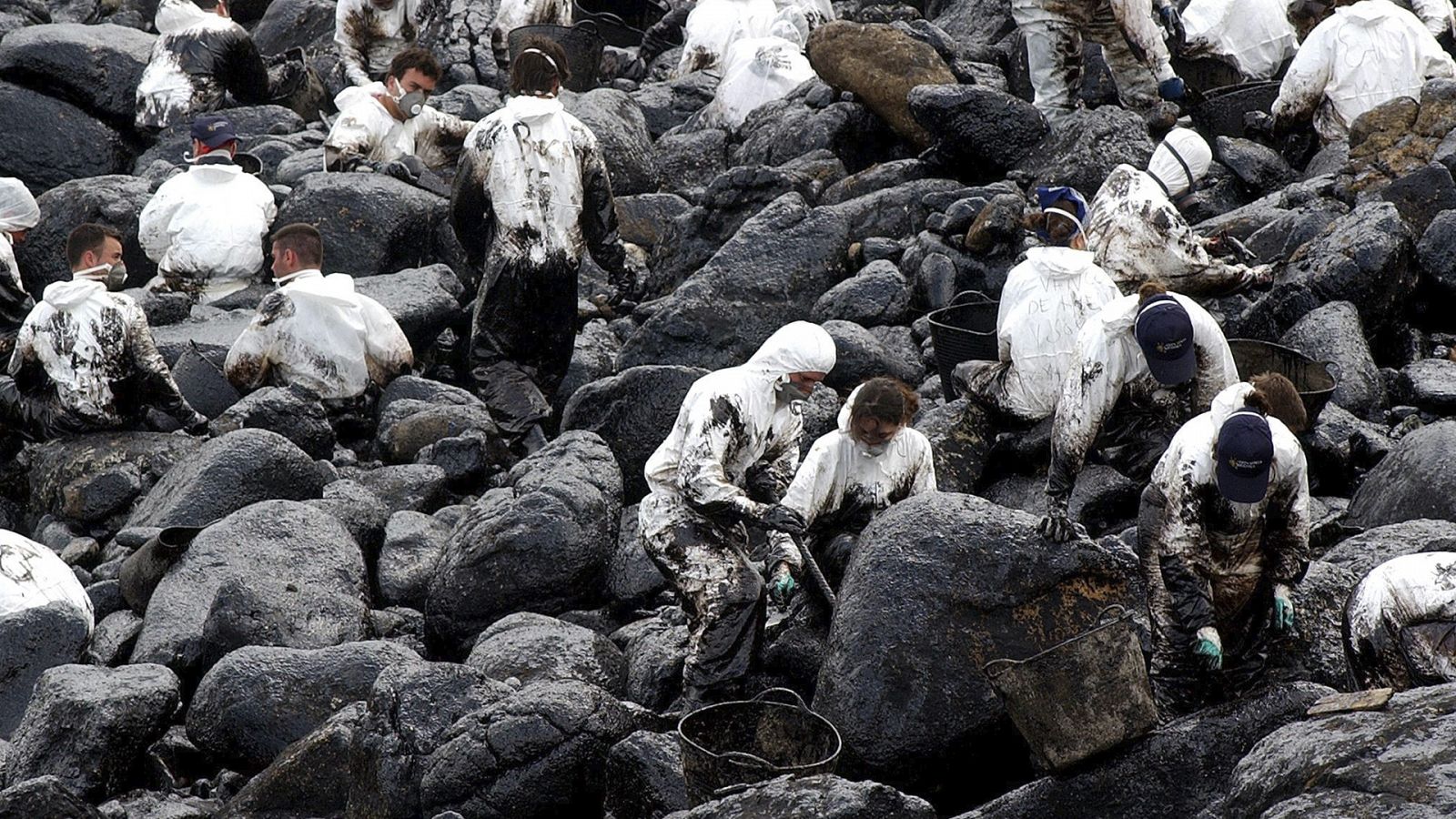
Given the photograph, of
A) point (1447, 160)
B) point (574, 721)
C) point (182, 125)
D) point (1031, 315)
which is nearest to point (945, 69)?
point (1447, 160)

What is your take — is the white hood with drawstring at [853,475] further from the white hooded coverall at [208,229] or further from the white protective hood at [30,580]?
the white hooded coverall at [208,229]

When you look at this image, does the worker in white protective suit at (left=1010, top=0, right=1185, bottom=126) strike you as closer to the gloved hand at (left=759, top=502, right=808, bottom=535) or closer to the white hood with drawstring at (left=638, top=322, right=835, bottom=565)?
the white hood with drawstring at (left=638, top=322, right=835, bottom=565)

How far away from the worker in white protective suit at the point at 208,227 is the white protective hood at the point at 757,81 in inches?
177

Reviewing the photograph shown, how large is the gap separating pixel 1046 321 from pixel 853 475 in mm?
1865

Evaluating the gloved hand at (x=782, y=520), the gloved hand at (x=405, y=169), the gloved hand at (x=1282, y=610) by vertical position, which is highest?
the gloved hand at (x=1282, y=610)

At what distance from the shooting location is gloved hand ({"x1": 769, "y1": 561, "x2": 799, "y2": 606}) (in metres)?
6.91

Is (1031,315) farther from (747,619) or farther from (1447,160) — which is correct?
(1447,160)

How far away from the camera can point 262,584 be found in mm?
8250

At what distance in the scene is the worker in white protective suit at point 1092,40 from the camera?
12469 mm

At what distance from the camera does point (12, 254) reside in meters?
12.5

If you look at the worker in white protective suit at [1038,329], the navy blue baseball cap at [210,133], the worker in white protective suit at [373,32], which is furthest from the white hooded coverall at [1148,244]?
the worker in white protective suit at [373,32]

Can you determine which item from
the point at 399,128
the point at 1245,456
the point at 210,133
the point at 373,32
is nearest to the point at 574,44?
the point at 373,32

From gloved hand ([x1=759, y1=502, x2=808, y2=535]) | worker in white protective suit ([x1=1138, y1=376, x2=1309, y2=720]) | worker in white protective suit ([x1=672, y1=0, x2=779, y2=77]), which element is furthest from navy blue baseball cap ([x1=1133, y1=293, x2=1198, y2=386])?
worker in white protective suit ([x1=672, y1=0, x2=779, y2=77])

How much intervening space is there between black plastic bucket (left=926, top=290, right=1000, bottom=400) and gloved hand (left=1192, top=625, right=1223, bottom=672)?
3093 mm
